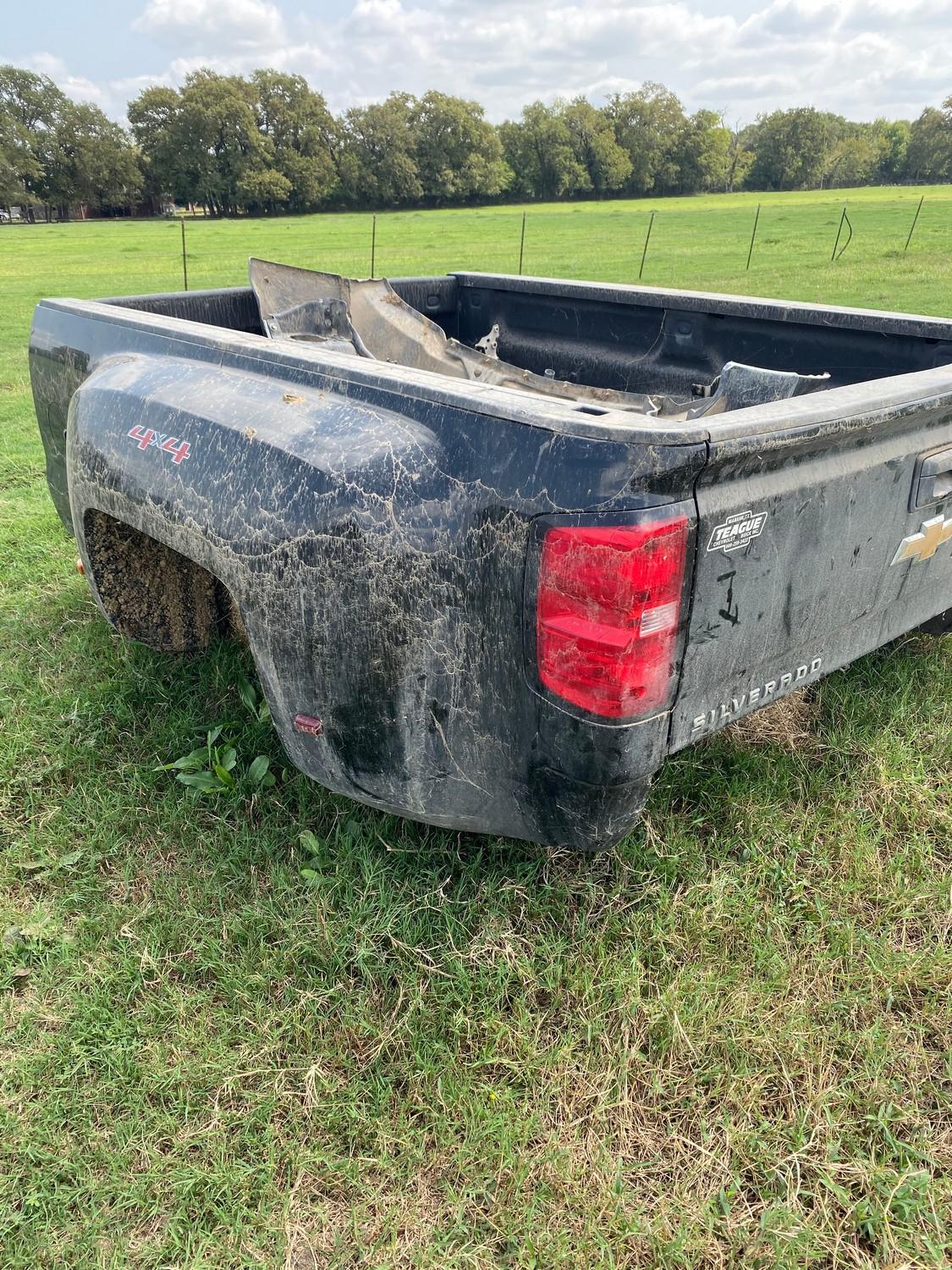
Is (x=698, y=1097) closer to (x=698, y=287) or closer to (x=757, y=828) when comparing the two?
(x=757, y=828)

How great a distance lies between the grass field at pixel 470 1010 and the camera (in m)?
1.67

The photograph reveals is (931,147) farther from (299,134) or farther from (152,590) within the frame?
(152,590)

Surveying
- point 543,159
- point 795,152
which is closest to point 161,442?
point 543,159

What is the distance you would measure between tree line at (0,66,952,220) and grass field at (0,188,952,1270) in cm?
6565

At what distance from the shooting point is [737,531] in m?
1.69

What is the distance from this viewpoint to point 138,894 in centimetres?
240

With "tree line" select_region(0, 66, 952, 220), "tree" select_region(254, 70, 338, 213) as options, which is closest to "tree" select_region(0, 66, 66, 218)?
"tree line" select_region(0, 66, 952, 220)

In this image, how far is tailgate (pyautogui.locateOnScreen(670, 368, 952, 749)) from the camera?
1680 millimetres

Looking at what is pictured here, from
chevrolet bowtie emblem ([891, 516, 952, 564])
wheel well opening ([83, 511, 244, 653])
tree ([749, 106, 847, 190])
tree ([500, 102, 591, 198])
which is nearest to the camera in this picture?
chevrolet bowtie emblem ([891, 516, 952, 564])

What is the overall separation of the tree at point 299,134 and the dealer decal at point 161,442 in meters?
67.4

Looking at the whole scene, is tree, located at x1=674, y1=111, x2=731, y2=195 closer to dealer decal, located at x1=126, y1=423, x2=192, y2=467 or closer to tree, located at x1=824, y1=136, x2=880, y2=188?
tree, located at x1=824, y1=136, x2=880, y2=188

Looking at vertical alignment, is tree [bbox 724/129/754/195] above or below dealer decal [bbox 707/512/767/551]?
above

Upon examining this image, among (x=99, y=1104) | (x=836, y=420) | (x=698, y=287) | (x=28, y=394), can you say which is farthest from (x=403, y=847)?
(x=698, y=287)

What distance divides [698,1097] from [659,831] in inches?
28.6
